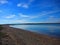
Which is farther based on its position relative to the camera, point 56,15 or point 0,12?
point 0,12

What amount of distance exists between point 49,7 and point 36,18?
10.4 inches

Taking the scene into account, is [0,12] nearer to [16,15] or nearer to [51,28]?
[16,15]

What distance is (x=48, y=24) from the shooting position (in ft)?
6.93

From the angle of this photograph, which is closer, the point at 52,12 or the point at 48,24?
the point at 52,12

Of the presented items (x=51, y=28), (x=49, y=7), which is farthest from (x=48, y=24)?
(x=49, y=7)

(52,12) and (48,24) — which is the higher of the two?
(52,12)

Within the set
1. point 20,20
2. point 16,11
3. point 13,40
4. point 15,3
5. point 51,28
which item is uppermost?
point 15,3

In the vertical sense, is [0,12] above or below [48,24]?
above

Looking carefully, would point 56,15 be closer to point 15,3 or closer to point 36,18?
point 36,18

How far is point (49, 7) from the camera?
77.3 inches

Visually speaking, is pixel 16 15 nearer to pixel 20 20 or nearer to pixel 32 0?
pixel 20 20

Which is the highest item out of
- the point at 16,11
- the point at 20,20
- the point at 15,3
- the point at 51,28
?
the point at 15,3

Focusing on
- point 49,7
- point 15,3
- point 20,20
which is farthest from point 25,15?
point 49,7

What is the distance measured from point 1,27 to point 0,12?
10.3 inches
